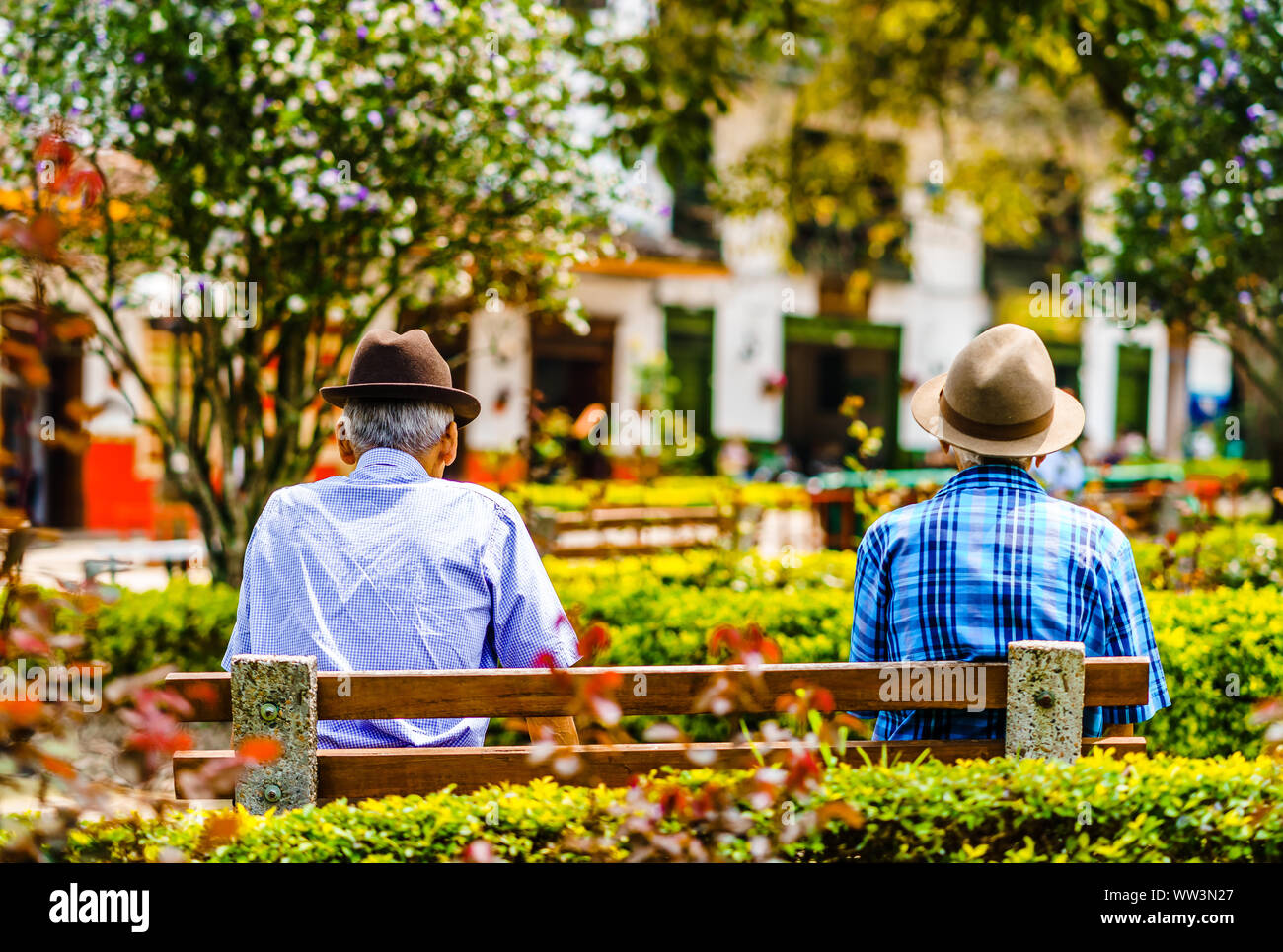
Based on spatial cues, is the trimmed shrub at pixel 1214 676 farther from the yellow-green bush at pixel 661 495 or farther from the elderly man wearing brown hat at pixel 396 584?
the yellow-green bush at pixel 661 495

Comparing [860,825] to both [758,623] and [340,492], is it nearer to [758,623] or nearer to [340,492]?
[340,492]

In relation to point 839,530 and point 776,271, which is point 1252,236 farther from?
point 776,271

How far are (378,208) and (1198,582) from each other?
451 cm

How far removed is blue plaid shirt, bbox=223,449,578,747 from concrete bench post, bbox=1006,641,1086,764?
1027 mm

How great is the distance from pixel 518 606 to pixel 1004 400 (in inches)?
51.1

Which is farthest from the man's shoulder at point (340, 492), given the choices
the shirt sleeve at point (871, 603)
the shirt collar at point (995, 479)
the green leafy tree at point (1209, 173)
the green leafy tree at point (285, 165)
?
the green leafy tree at point (1209, 173)

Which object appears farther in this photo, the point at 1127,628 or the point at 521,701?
the point at 1127,628

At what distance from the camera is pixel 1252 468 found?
20469mm

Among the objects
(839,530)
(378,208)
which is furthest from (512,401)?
(378,208)

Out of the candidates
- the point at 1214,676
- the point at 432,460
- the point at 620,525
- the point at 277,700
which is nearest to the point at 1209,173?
the point at 620,525

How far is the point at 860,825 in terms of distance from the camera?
2338 millimetres

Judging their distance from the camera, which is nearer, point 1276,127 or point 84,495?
point 1276,127

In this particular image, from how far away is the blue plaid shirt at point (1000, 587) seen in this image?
9.57ft

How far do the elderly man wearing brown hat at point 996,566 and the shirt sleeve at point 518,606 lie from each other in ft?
2.50
